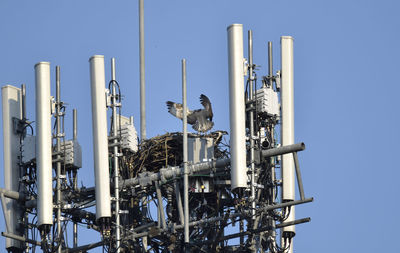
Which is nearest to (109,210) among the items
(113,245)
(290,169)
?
(113,245)

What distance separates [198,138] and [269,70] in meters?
3.24

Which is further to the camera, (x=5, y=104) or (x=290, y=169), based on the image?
(x=5, y=104)

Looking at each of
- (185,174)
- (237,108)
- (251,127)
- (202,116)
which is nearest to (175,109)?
(202,116)

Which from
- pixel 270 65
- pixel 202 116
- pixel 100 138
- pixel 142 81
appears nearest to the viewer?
pixel 100 138

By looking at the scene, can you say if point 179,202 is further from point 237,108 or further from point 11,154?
point 11,154

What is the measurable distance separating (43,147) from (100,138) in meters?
1.92

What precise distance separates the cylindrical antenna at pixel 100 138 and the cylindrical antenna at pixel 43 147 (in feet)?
5.00

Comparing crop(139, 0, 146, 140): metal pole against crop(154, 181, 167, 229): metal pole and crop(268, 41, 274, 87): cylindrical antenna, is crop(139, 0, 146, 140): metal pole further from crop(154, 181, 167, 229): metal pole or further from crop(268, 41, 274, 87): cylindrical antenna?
crop(268, 41, 274, 87): cylindrical antenna

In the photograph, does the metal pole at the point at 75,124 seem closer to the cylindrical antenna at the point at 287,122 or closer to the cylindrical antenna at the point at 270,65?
the cylindrical antenna at the point at 270,65

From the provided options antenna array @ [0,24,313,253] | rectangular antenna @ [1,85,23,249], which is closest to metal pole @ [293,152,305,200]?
antenna array @ [0,24,313,253]

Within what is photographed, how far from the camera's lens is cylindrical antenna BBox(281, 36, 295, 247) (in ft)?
207

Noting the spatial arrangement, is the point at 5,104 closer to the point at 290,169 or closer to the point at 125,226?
the point at 125,226

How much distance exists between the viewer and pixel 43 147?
65000mm

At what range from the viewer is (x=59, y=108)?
66.3 metres
